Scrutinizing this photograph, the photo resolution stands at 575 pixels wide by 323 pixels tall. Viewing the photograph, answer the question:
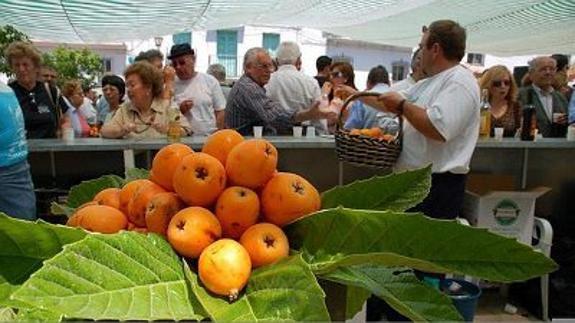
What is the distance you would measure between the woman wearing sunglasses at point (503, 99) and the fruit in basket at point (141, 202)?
135 inches

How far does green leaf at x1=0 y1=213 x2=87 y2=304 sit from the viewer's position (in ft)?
2.03

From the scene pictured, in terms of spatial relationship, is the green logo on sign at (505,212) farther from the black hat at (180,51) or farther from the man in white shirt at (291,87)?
the black hat at (180,51)

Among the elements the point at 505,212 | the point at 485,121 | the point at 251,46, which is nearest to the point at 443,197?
the point at 505,212

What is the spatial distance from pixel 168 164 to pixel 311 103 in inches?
128

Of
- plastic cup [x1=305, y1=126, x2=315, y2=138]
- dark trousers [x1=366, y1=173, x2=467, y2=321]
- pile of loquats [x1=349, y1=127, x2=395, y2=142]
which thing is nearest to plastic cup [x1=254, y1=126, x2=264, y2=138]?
plastic cup [x1=305, y1=126, x2=315, y2=138]

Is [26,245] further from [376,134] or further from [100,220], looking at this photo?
[376,134]

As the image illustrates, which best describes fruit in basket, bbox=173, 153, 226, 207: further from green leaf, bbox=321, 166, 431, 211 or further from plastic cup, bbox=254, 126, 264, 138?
plastic cup, bbox=254, 126, 264, 138

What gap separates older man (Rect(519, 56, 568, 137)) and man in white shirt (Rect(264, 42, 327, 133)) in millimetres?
1774

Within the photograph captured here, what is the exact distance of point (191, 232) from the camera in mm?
656

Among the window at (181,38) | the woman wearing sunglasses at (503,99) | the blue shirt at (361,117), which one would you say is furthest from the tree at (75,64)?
the woman wearing sunglasses at (503,99)

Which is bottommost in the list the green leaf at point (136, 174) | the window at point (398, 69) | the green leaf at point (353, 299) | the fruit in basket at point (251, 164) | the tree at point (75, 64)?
the green leaf at point (353, 299)

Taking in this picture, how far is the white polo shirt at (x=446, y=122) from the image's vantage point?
2225 millimetres

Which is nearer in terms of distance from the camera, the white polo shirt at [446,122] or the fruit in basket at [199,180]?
the fruit in basket at [199,180]

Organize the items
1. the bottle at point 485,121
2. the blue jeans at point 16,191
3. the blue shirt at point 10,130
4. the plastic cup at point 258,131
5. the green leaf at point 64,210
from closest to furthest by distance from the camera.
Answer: the green leaf at point 64,210
the blue shirt at point 10,130
the blue jeans at point 16,191
the plastic cup at point 258,131
the bottle at point 485,121
